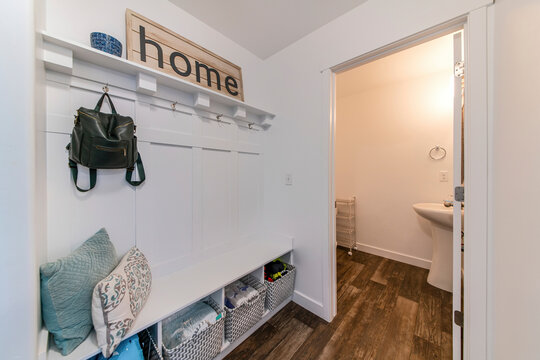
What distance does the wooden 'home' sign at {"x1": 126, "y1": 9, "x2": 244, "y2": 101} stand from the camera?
119 centimetres

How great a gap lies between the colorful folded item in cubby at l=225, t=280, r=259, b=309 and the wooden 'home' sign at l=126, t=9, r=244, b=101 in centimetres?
166

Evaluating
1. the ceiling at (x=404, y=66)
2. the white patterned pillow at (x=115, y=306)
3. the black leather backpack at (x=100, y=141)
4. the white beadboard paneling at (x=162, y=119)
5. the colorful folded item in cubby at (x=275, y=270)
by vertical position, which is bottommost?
the colorful folded item in cubby at (x=275, y=270)

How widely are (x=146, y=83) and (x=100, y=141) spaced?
1.47 feet

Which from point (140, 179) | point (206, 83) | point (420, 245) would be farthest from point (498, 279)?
point (206, 83)

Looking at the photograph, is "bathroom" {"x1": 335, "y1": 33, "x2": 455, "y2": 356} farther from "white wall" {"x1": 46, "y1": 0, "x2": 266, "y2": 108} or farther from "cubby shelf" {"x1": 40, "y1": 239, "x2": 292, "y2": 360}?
"white wall" {"x1": 46, "y1": 0, "x2": 266, "y2": 108}

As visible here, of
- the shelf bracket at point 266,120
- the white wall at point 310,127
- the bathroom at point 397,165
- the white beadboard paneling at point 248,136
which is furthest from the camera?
the bathroom at point 397,165

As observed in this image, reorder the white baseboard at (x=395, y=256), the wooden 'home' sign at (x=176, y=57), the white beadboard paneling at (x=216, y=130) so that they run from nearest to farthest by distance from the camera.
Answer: the wooden 'home' sign at (x=176, y=57), the white beadboard paneling at (x=216, y=130), the white baseboard at (x=395, y=256)

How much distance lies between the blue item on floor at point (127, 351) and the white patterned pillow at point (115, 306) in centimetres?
6

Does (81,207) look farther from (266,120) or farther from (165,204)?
(266,120)

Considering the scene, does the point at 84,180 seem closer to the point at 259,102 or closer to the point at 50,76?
the point at 50,76

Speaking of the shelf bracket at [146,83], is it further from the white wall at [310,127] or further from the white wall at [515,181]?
the white wall at [515,181]

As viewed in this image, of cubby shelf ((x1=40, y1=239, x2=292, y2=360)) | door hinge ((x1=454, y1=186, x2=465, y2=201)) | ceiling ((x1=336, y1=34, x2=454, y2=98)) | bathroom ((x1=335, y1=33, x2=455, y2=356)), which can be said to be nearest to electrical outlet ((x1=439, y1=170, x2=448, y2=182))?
bathroom ((x1=335, y1=33, x2=455, y2=356))

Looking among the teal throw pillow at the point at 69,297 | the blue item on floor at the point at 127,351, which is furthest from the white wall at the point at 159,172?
the blue item on floor at the point at 127,351

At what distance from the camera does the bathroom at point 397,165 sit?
2.03m
